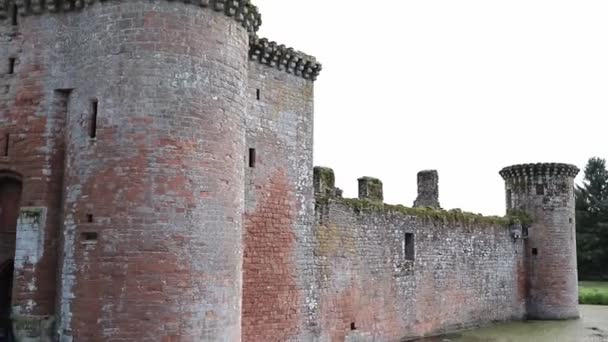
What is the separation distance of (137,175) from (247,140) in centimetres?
384

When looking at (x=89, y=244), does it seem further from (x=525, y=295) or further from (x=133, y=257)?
(x=525, y=295)

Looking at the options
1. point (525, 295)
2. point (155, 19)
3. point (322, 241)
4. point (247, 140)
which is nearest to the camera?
point (155, 19)

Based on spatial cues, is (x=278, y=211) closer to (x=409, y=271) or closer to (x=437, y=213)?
(x=409, y=271)

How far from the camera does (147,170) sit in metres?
9.93

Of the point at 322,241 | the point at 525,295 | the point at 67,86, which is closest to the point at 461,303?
the point at 525,295

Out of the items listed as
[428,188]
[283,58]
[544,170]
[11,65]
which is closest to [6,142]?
[11,65]

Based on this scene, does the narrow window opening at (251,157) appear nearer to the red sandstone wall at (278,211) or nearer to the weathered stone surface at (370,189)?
the red sandstone wall at (278,211)

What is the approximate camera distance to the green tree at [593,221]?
1825 inches

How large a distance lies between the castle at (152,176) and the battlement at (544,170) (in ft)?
47.5

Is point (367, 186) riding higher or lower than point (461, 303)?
higher

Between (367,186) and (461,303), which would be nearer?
(367,186)

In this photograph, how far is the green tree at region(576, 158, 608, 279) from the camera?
46.3 m

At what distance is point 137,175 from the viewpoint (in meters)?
9.89

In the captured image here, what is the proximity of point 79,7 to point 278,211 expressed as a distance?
5.90 meters
